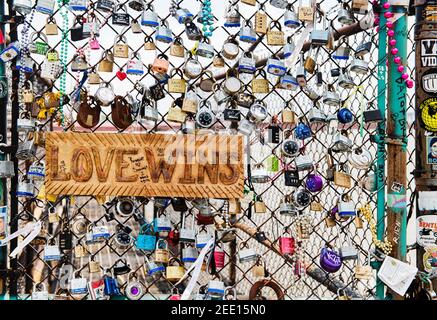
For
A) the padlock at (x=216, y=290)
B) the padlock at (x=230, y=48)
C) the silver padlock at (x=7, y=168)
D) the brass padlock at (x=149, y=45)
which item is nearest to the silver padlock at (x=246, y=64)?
the padlock at (x=230, y=48)

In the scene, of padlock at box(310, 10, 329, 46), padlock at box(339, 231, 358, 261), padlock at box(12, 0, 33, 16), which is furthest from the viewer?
padlock at box(339, 231, 358, 261)

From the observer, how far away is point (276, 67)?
81.0 inches

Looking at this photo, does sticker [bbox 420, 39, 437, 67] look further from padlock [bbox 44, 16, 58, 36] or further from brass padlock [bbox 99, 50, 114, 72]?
padlock [bbox 44, 16, 58, 36]

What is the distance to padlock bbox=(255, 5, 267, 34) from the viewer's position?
6.77 ft

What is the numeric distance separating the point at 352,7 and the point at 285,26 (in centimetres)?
29

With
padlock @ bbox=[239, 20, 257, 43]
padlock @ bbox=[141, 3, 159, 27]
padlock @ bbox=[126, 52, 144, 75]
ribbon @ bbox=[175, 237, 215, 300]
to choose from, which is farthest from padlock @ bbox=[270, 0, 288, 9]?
ribbon @ bbox=[175, 237, 215, 300]

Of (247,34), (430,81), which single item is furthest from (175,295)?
(430,81)

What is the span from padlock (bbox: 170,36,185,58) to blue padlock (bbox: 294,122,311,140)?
0.58 metres

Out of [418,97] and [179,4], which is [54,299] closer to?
[179,4]

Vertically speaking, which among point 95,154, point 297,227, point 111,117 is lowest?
point 297,227

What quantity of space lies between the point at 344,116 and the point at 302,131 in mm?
Result: 195

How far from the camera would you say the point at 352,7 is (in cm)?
209

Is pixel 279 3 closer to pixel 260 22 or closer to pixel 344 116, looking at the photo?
pixel 260 22
